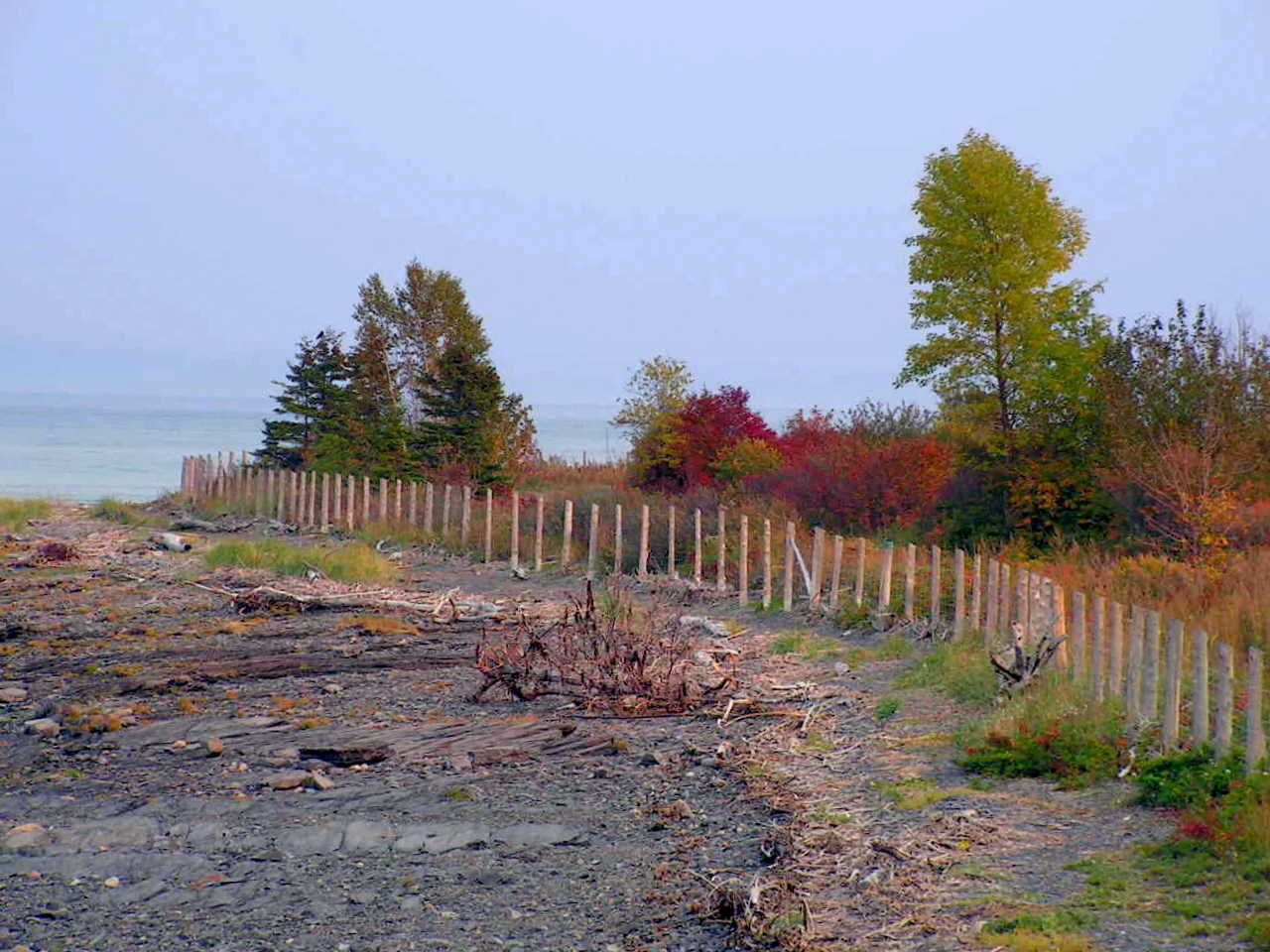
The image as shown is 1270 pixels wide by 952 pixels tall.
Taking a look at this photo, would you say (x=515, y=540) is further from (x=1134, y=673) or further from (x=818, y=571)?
(x=1134, y=673)

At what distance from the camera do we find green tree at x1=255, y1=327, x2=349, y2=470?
39.0 m

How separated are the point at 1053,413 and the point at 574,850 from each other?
19662 mm

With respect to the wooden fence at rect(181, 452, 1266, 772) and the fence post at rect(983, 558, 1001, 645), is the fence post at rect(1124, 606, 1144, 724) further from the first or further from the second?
the fence post at rect(983, 558, 1001, 645)

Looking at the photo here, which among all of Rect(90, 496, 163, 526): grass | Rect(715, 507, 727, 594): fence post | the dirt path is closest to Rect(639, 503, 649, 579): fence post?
Rect(715, 507, 727, 594): fence post

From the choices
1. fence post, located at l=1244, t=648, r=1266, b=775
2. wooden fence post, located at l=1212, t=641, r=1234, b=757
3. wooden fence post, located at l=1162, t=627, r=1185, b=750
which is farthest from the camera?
wooden fence post, located at l=1162, t=627, r=1185, b=750

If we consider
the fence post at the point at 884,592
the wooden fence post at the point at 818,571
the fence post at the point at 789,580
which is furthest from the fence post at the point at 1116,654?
the fence post at the point at 789,580

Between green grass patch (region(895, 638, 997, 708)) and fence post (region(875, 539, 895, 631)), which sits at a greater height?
fence post (region(875, 539, 895, 631))

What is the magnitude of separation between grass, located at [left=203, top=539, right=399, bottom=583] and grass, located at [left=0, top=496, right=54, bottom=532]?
12.0 m

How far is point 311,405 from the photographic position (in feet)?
131

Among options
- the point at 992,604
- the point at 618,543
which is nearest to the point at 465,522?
the point at 618,543

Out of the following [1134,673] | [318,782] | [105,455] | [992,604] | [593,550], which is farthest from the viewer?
[105,455]

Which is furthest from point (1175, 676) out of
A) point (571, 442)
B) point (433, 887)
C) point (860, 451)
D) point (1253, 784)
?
point (571, 442)

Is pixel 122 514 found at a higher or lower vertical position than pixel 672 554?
higher

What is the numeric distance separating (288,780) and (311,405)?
31.0m
